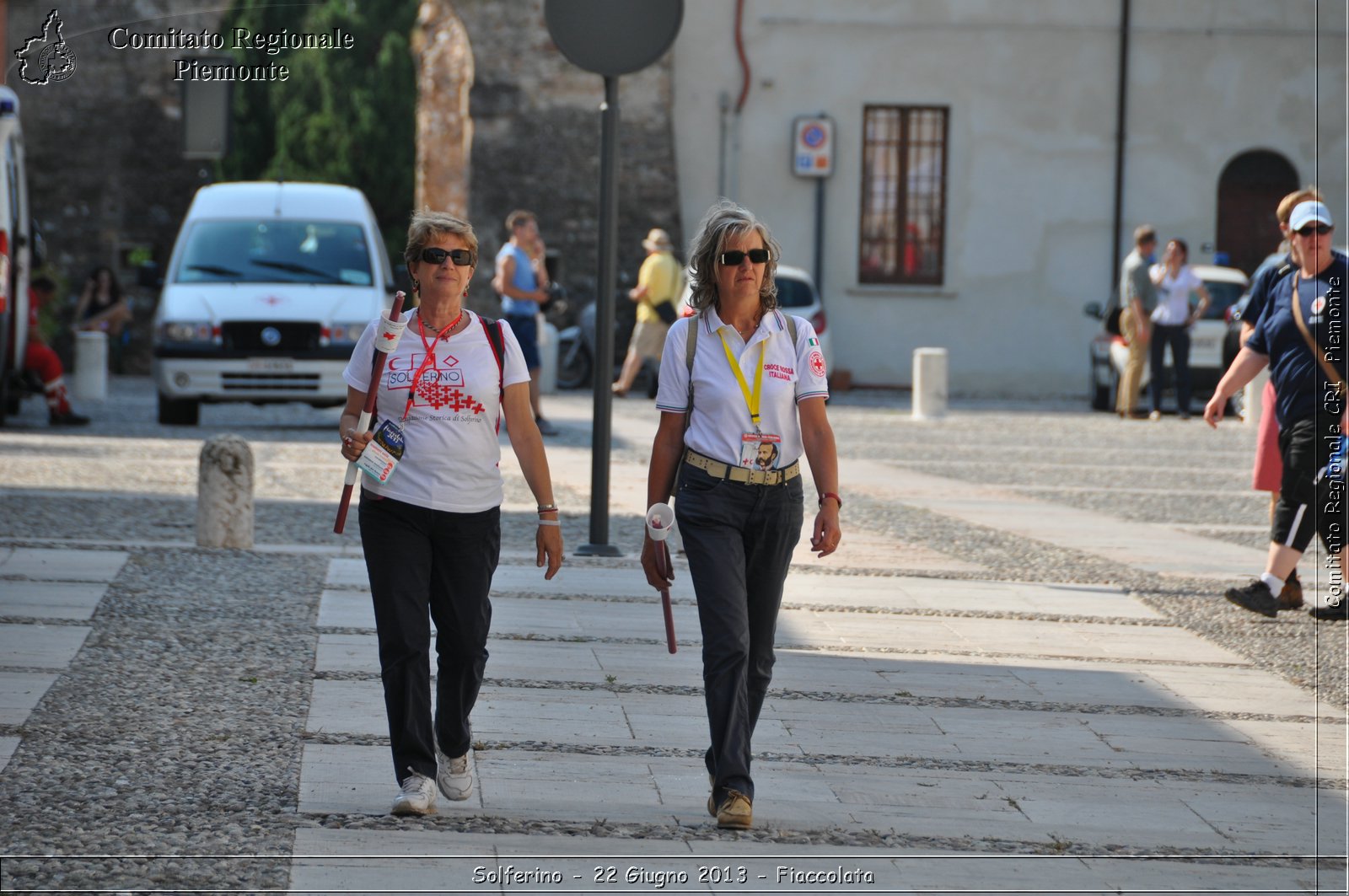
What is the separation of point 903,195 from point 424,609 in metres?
24.6

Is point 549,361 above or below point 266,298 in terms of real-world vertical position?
below

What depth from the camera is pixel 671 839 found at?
4.96 m

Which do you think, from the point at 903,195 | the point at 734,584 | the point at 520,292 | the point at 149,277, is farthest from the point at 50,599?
the point at 903,195

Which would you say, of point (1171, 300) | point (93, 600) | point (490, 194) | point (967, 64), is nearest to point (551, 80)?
point (490, 194)

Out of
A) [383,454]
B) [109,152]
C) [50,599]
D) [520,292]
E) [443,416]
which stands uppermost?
[109,152]

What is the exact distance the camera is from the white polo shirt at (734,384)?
5277mm

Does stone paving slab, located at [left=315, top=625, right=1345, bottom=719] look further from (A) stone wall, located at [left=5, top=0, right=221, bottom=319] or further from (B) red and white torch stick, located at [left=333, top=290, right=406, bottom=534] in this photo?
(A) stone wall, located at [left=5, top=0, right=221, bottom=319]

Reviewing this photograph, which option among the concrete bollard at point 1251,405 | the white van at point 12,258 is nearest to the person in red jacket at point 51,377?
the white van at point 12,258

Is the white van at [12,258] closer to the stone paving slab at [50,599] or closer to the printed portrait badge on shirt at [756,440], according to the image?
the stone paving slab at [50,599]

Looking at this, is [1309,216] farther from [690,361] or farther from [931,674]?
[690,361]

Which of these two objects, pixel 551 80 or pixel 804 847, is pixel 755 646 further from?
pixel 551 80

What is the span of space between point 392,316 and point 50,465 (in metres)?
9.49

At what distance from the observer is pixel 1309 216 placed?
8.59 m

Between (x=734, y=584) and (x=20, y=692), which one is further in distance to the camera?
(x=20, y=692)
